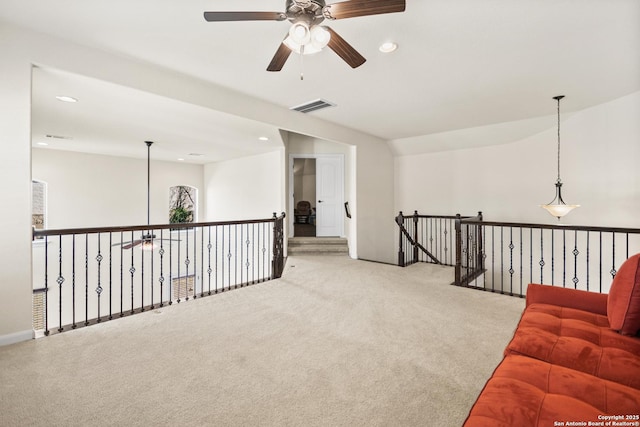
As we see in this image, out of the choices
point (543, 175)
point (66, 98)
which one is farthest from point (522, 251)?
point (66, 98)

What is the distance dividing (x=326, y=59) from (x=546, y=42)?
85.7 inches

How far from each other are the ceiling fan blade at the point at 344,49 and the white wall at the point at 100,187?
227 inches

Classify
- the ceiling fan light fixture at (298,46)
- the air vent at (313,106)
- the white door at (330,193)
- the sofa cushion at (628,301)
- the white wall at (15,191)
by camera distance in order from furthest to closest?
the white door at (330,193) < the air vent at (313,106) < the white wall at (15,191) < the ceiling fan light fixture at (298,46) < the sofa cushion at (628,301)

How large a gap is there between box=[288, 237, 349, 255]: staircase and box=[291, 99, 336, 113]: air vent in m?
3.12

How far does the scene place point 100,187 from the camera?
752 cm

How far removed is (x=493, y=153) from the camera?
6371mm

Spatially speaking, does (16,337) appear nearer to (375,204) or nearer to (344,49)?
(344,49)

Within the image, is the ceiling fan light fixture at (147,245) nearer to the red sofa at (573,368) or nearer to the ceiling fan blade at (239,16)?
the ceiling fan blade at (239,16)

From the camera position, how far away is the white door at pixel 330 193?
24.1ft

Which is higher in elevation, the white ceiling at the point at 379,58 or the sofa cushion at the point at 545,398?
the white ceiling at the point at 379,58

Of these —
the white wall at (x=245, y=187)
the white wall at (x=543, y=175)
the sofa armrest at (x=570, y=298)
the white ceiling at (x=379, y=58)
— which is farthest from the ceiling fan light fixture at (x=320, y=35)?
the white wall at (x=543, y=175)

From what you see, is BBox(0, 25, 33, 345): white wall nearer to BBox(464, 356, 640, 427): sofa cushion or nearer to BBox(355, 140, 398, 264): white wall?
BBox(464, 356, 640, 427): sofa cushion

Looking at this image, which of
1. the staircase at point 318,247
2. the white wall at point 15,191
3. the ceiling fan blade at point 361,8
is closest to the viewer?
the ceiling fan blade at point 361,8

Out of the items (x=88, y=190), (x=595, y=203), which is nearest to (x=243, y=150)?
(x=88, y=190)
